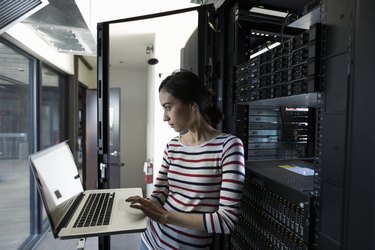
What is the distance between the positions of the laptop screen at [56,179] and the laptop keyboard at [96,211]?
72 mm

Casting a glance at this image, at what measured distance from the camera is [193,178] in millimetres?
815

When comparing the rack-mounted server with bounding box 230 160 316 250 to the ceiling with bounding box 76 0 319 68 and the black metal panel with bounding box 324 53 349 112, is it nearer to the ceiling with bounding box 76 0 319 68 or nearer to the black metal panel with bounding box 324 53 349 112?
the black metal panel with bounding box 324 53 349 112

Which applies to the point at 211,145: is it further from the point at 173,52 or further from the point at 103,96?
the point at 173,52

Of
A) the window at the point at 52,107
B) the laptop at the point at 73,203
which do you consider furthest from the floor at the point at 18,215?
the laptop at the point at 73,203

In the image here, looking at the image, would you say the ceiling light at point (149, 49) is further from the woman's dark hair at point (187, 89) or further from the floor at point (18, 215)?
the woman's dark hair at point (187, 89)

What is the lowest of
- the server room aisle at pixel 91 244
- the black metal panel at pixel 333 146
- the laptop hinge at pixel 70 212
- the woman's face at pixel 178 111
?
the server room aisle at pixel 91 244

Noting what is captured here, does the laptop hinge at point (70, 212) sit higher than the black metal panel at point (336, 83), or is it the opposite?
the black metal panel at point (336, 83)

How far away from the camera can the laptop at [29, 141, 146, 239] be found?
0.79 meters

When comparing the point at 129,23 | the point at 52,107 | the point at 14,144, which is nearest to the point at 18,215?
the point at 14,144

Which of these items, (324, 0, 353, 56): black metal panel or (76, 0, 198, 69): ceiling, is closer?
(324, 0, 353, 56): black metal panel

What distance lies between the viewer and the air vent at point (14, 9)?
48.3 inches

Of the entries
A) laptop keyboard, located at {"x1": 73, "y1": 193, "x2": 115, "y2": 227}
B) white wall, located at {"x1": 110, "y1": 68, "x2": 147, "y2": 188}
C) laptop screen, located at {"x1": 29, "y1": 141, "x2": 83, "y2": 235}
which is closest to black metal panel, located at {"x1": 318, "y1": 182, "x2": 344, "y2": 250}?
laptop keyboard, located at {"x1": 73, "y1": 193, "x2": 115, "y2": 227}

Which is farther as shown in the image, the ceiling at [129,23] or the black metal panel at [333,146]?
the ceiling at [129,23]

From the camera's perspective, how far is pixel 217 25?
1186 millimetres
